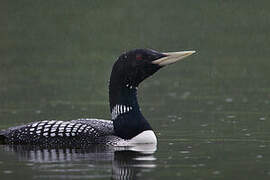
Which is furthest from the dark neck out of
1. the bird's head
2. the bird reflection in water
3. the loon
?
the bird reflection in water

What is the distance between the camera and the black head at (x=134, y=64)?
442 inches

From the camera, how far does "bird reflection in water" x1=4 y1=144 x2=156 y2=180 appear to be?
30.9 feet

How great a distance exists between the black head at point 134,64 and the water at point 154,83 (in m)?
0.88

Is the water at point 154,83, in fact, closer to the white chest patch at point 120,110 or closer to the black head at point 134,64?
the white chest patch at point 120,110

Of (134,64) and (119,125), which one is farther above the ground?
(134,64)

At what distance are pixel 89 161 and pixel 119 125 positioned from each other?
1147mm

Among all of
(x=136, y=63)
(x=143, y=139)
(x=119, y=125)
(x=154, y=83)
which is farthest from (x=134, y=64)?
(x=154, y=83)

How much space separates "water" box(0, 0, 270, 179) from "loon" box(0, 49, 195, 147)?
179mm

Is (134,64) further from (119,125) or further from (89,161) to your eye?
(89,161)

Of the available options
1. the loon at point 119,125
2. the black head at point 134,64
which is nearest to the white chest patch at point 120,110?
the loon at point 119,125

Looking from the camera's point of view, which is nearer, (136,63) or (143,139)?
(143,139)

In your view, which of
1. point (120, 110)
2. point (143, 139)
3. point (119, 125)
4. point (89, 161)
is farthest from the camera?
point (120, 110)

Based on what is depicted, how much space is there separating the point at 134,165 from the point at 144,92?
6.47m

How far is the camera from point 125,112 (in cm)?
1130
